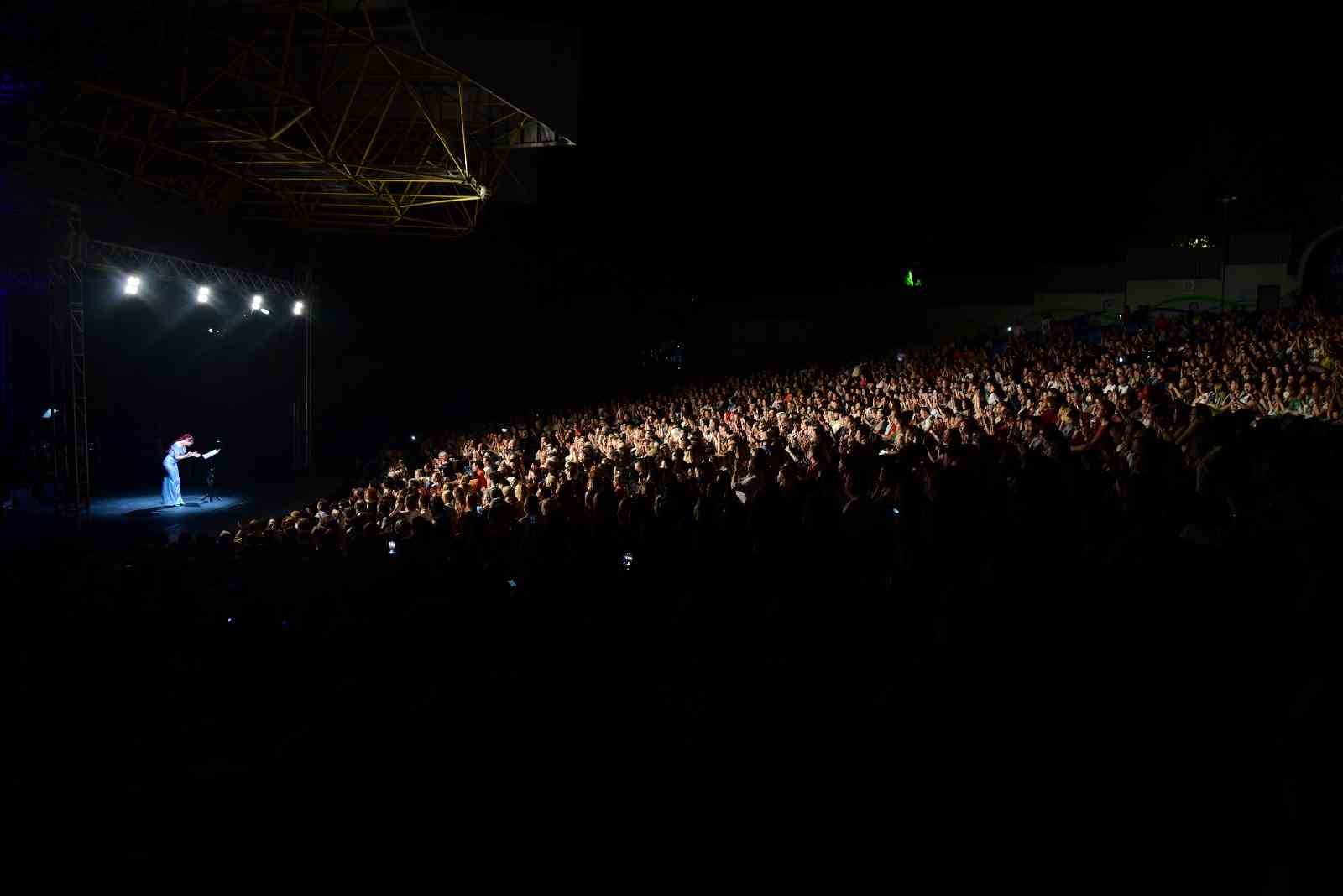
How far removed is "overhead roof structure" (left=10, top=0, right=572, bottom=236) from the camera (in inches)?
338

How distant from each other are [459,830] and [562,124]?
31.9 ft

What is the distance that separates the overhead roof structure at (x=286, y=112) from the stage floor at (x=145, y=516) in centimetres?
469

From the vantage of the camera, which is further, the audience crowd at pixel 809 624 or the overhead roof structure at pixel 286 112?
the overhead roof structure at pixel 286 112

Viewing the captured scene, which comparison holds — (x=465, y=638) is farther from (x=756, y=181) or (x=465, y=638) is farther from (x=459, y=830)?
(x=756, y=181)

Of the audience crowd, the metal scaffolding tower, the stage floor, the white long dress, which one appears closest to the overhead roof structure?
the metal scaffolding tower

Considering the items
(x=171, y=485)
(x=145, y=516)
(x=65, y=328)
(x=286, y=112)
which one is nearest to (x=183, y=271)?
(x=65, y=328)

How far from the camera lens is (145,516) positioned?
12.7 meters

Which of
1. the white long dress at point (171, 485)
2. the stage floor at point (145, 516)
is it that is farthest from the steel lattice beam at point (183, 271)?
the stage floor at point (145, 516)

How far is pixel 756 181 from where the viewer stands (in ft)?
93.6

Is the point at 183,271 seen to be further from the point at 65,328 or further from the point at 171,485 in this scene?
the point at 171,485

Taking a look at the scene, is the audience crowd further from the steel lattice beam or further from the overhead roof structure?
the steel lattice beam

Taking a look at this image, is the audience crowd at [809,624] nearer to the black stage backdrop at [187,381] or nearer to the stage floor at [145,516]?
the stage floor at [145,516]

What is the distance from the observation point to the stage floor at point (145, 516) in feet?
35.9

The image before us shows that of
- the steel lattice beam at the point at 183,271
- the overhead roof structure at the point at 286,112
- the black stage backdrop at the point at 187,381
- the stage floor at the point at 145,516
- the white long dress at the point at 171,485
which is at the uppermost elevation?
the overhead roof structure at the point at 286,112
